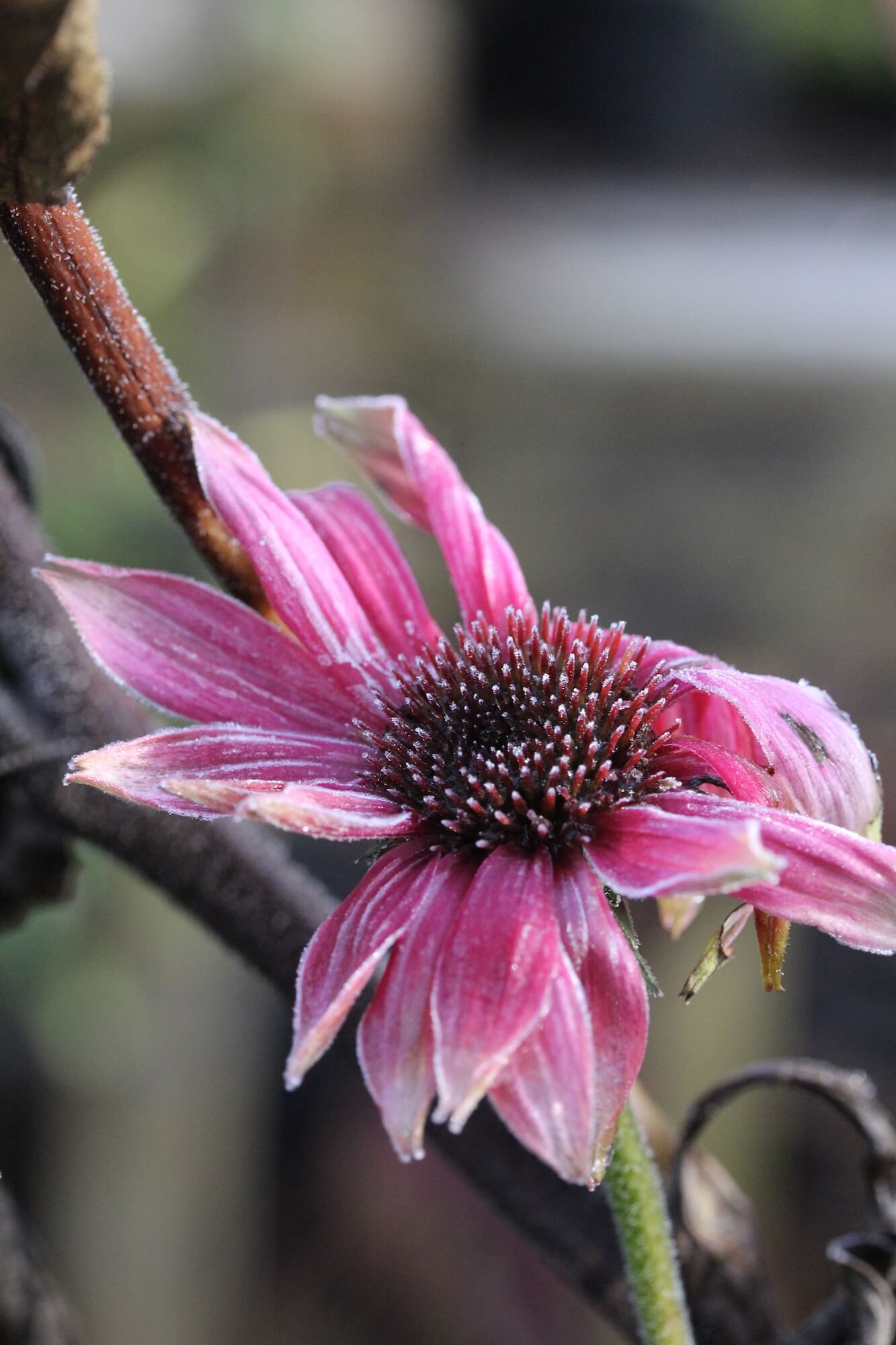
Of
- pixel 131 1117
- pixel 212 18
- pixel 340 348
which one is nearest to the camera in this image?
pixel 131 1117

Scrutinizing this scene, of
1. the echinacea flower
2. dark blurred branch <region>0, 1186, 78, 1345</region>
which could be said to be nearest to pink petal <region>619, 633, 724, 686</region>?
the echinacea flower

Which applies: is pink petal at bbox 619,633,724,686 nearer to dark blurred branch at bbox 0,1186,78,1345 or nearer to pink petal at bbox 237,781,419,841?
pink petal at bbox 237,781,419,841

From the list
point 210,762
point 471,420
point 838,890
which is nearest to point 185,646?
point 210,762

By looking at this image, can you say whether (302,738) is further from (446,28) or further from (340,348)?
(446,28)

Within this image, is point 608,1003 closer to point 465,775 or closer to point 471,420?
point 465,775

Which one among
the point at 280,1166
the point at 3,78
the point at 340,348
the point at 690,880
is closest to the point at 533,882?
the point at 690,880
